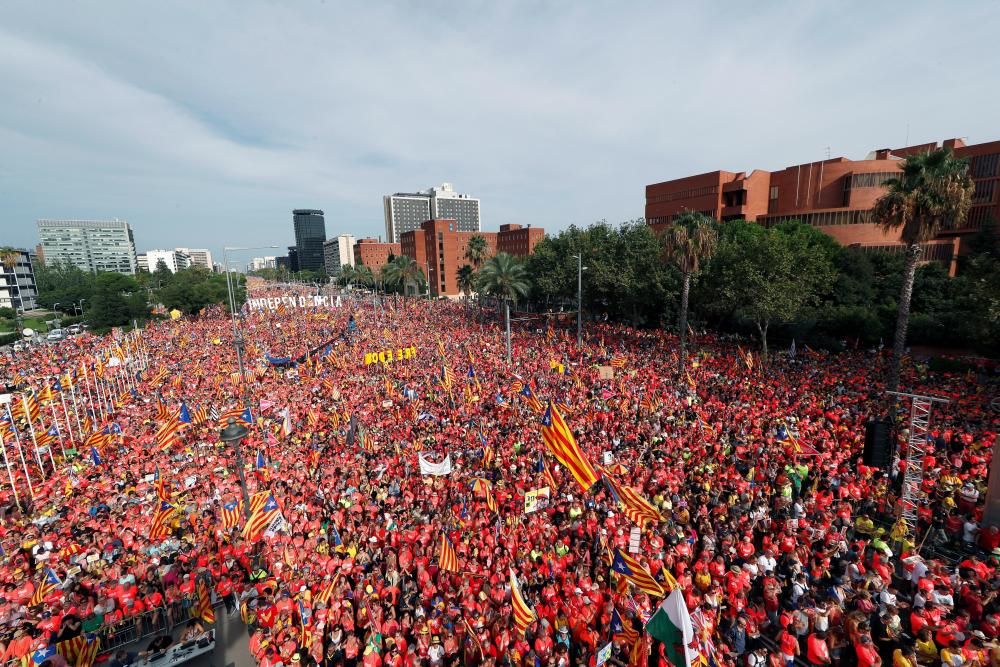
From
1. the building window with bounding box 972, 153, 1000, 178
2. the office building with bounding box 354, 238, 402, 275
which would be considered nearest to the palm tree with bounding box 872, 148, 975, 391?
the building window with bounding box 972, 153, 1000, 178

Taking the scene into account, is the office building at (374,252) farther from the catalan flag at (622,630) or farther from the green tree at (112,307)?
the catalan flag at (622,630)

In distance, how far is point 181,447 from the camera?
18.6 metres

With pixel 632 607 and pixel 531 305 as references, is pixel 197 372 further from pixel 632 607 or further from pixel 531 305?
pixel 531 305

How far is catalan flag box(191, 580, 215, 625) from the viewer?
9734 mm

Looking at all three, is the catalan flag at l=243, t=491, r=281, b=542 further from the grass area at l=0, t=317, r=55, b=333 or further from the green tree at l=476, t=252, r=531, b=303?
the grass area at l=0, t=317, r=55, b=333

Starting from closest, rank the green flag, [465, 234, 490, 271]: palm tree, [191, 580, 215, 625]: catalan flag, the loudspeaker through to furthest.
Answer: the green flag → [191, 580, 215, 625]: catalan flag → the loudspeaker → [465, 234, 490, 271]: palm tree

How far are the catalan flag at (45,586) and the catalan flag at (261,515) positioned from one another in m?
4.26

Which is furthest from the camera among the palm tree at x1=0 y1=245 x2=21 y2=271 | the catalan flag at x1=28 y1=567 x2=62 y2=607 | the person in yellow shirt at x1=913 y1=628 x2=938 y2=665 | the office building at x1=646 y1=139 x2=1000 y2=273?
the palm tree at x1=0 y1=245 x2=21 y2=271

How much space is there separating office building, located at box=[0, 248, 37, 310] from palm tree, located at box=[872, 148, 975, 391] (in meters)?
121

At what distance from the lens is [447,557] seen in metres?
10.5

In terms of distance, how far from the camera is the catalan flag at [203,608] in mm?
9734

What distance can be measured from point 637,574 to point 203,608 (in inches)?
358

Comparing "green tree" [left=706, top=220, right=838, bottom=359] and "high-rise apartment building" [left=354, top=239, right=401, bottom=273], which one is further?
"high-rise apartment building" [left=354, top=239, right=401, bottom=273]

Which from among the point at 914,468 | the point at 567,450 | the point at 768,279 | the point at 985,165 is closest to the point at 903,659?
the point at 567,450
